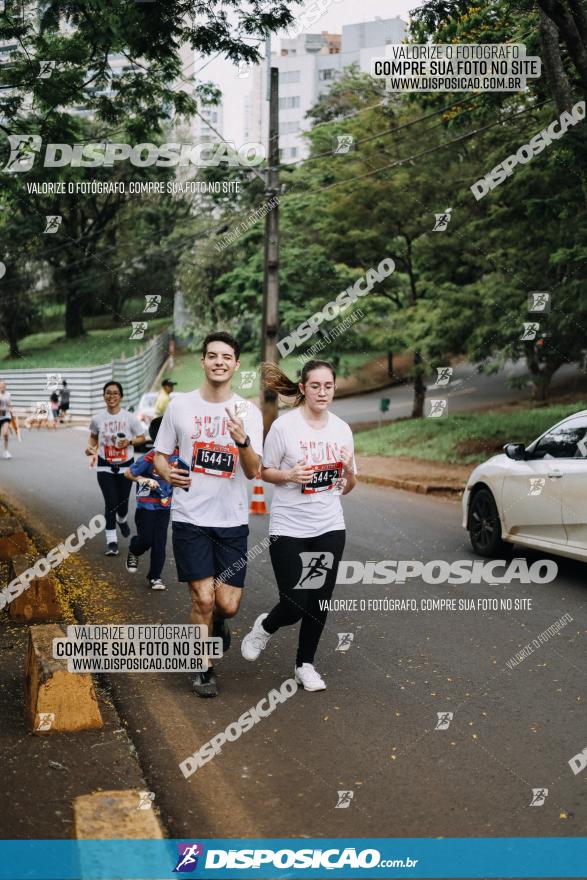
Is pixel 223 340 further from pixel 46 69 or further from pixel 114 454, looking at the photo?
pixel 46 69

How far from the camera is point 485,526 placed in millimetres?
10289

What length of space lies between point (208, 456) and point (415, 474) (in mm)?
13665

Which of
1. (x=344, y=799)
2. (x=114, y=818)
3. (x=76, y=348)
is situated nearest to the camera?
(x=114, y=818)

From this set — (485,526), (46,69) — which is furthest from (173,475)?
(46,69)

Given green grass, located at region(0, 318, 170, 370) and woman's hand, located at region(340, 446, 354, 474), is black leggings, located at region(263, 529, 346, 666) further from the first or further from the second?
green grass, located at region(0, 318, 170, 370)

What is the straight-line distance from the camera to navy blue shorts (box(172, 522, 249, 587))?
5.79 m

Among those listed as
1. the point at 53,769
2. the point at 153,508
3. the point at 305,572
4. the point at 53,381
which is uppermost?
the point at 305,572

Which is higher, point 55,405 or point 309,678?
point 309,678

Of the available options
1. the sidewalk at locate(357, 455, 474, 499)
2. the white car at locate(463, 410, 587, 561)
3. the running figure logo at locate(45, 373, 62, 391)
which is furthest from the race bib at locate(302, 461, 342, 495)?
the running figure logo at locate(45, 373, 62, 391)

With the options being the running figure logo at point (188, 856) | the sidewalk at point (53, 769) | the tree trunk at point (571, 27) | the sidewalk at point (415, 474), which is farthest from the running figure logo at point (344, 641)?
the sidewalk at point (415, 474)

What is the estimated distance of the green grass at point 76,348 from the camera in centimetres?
4528

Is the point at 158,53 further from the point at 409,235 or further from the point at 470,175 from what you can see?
the point at 409,235

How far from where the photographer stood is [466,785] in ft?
14.9

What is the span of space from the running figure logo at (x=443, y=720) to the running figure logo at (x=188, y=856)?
71.2 inches
